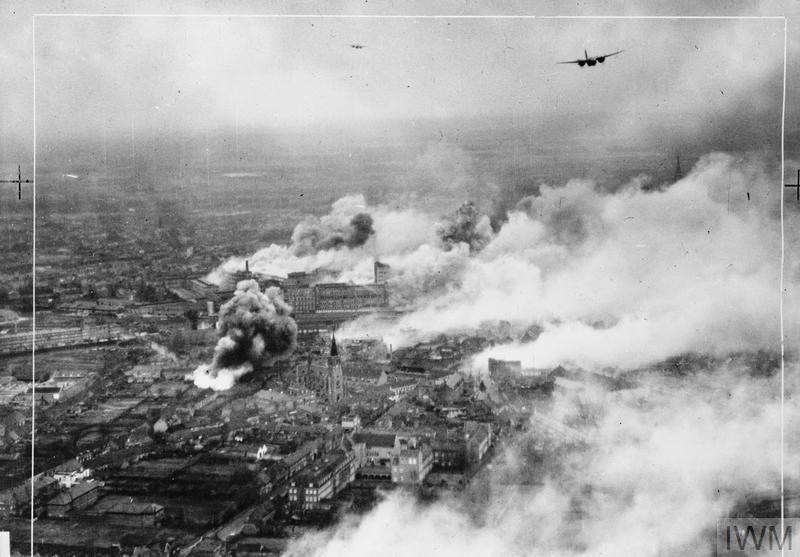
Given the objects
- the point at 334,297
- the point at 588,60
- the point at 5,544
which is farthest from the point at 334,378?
the point at 588,60

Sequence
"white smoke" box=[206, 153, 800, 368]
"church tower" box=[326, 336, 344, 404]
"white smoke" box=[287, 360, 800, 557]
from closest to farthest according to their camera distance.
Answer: "white smoke" box=[287, 360, 800, 557] → "white smoke" box=[206, 153, 800, 368] → "church tower" box=[326, 336, 344, 404]

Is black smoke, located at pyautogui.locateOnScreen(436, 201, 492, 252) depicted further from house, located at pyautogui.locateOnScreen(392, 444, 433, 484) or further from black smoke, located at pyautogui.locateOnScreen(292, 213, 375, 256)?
house, located at pyautogui.locateOnScreen(392, 444, 433, 484)

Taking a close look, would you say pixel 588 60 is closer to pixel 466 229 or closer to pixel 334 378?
pixel 466 229


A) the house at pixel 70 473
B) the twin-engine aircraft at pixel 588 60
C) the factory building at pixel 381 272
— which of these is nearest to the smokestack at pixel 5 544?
the house at pixel 70 473

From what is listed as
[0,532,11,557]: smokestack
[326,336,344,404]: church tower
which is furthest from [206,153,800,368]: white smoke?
[0,532,11,557]: smokestack

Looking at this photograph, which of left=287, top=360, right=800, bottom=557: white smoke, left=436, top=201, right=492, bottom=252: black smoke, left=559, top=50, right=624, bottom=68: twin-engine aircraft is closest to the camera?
left=287, top=360, right=800, bottom=557: white smoke

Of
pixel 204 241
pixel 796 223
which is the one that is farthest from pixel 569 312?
pixel 204 241
